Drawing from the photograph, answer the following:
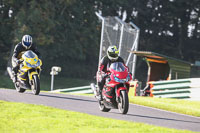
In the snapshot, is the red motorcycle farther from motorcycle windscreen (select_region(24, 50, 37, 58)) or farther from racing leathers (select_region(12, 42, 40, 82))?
racing leathers (select_region(12, 42, 40, 82))

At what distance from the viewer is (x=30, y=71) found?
45.6ft

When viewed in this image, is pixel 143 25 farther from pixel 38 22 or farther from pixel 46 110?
pixel 46 110

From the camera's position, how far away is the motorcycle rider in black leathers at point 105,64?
37.7 feet

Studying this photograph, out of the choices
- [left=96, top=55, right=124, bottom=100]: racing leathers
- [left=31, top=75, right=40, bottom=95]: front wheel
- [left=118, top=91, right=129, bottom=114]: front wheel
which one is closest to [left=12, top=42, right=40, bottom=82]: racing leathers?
[left=31, top=75, right=40, bottom=95]: front wheel

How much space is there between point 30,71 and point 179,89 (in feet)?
31.0

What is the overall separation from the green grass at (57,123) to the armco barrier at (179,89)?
10.6 meters

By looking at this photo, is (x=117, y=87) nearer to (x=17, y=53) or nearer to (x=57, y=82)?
(x=17, y=53)

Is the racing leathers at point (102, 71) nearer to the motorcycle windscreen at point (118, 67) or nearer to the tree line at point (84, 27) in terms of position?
the motorcycle windscreen at point (118, 67)

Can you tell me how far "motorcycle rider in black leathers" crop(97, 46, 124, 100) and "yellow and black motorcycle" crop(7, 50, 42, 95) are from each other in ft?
8.77

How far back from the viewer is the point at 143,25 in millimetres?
54250

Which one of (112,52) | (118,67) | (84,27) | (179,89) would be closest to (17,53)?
(112,52)

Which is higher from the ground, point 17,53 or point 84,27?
point 84,27

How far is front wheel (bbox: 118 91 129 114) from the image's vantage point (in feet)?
35.4

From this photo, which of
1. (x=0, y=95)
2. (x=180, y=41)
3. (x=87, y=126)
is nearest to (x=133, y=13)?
(x=180, y=41)
